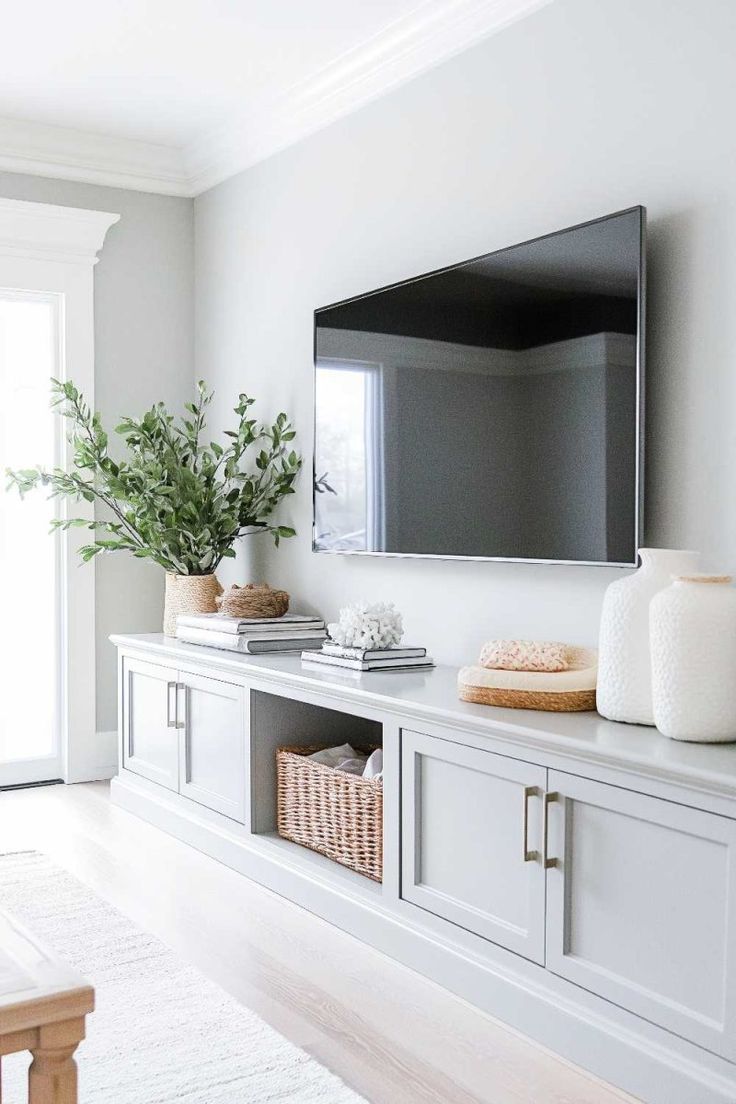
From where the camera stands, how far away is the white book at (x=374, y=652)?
9.88 feet

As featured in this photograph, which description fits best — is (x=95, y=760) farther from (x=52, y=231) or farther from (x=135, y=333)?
(x=52, y=231)

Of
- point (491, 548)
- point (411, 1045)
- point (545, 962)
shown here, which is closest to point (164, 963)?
point (411, 1045)

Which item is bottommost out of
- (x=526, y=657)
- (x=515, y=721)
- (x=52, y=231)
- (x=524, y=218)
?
(x=515, y=721)

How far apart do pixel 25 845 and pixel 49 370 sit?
5.91 ft

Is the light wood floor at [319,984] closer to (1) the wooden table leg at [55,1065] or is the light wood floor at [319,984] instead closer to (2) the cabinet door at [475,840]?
(2) the cabinet door at [475,840]

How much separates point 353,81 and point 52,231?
138 centimetres

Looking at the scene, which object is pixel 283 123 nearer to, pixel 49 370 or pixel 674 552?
pixel 49 370

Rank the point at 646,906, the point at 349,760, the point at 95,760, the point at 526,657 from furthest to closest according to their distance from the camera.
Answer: the point at 95,760
the point at 349,760
the point at 526,657
the point at 646,906

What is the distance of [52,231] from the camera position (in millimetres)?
4297

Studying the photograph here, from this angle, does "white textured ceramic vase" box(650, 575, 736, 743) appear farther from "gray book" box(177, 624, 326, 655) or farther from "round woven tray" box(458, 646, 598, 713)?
"gray book" box(177, 624, 326, 655)

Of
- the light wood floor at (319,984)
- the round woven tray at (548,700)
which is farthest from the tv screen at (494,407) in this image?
the light wood floor at (319,984)

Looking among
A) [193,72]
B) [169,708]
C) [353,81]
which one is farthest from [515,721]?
[193,72]

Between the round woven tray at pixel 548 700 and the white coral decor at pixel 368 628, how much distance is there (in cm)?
64

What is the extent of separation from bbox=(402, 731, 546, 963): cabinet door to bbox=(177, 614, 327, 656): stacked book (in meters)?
1.01
